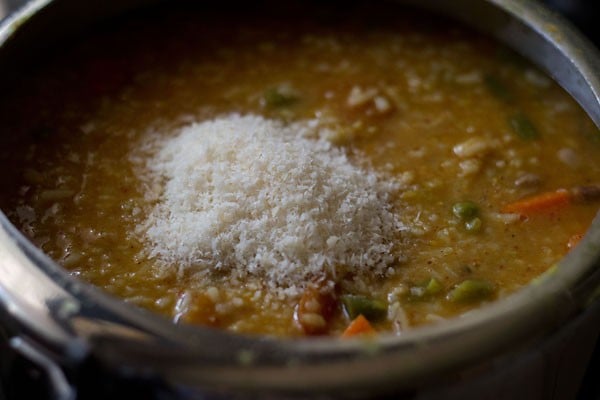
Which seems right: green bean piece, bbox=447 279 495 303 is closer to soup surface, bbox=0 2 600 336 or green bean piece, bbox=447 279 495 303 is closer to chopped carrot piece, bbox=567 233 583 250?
soup surface, bbox=0 2 600 336

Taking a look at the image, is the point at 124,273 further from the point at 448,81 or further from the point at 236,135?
the point at 448,81

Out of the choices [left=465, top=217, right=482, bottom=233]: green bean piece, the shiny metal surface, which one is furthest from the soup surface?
the shiny metal surface

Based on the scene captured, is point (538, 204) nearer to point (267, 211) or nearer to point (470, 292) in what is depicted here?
point (470, 292)

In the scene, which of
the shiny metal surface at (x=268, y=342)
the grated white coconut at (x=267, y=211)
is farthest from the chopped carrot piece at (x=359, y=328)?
the shiny metal surface at (x=268, y=342)

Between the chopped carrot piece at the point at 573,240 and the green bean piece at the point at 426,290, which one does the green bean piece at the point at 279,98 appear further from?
the chopped carrot piece at the point at 573,240

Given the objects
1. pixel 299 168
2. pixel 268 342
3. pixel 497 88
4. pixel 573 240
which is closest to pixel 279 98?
pixel 299 168

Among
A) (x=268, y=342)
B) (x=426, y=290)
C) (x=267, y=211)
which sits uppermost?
(x=268, y=342)
